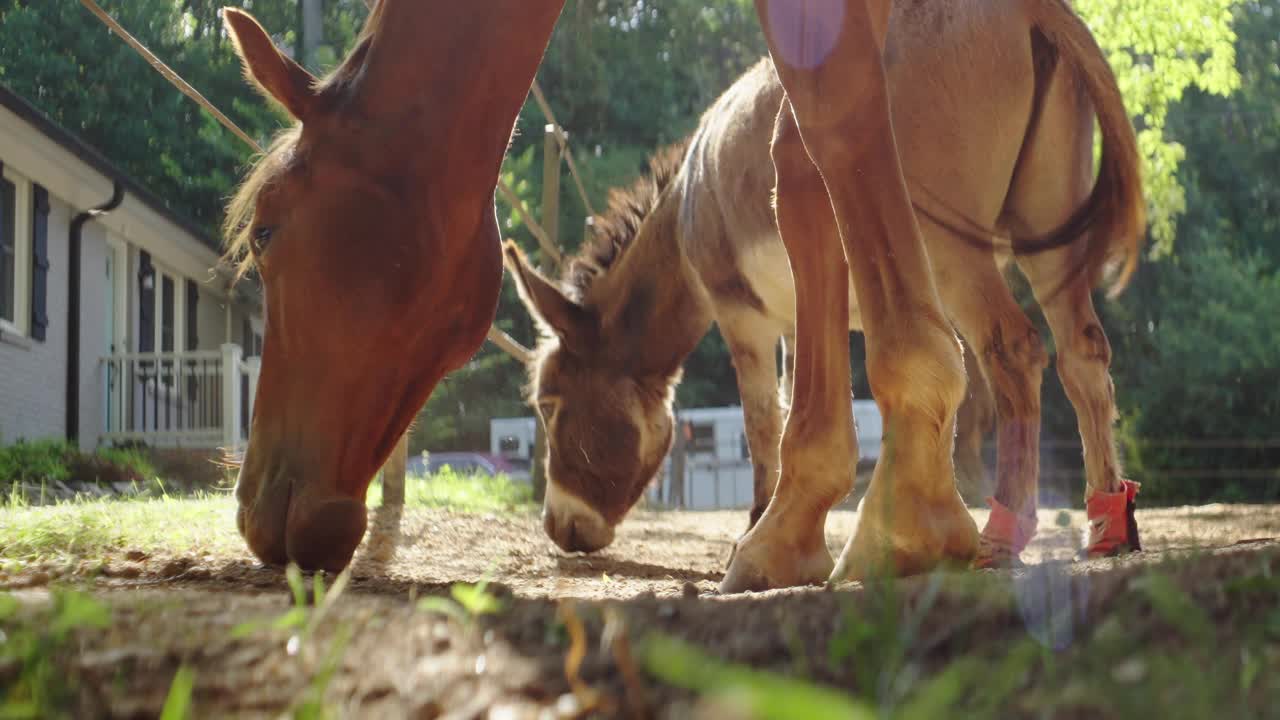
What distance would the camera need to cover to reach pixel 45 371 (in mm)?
13398

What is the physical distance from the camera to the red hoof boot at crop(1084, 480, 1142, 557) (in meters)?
3.75

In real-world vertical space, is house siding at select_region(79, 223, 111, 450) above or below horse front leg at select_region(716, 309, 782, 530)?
above

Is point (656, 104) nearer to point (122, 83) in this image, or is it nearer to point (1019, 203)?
point (122, 83)

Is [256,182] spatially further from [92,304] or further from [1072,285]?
[92,304]

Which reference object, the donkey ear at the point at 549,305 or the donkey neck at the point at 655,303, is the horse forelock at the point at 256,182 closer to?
the donkey ear at the point at 549,305

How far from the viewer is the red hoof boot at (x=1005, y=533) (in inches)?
146

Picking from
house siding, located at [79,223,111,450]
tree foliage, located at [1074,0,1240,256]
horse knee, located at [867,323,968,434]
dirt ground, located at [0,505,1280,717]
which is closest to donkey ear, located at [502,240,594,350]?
horse knee, located at [867,323,968,434]

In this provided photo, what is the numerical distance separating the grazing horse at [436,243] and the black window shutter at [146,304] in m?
15.3

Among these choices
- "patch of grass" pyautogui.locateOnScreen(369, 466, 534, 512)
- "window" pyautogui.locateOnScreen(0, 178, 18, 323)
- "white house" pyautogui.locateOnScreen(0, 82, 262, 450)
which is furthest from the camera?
"white house" pyautogui.locateOnScreen(0, 82, 262, 450)

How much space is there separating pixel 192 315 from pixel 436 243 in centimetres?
1826

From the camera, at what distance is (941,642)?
3.50 ft

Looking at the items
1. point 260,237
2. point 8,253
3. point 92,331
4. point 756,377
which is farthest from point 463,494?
point 92,331

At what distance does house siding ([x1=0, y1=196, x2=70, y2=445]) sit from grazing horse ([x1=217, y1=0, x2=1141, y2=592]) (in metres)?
10.8

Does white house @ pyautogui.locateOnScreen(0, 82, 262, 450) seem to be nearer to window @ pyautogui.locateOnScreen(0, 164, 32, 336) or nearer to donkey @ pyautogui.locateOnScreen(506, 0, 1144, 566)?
window @ pyautogui.locateOnScreen(0, 164, 32, 336)
